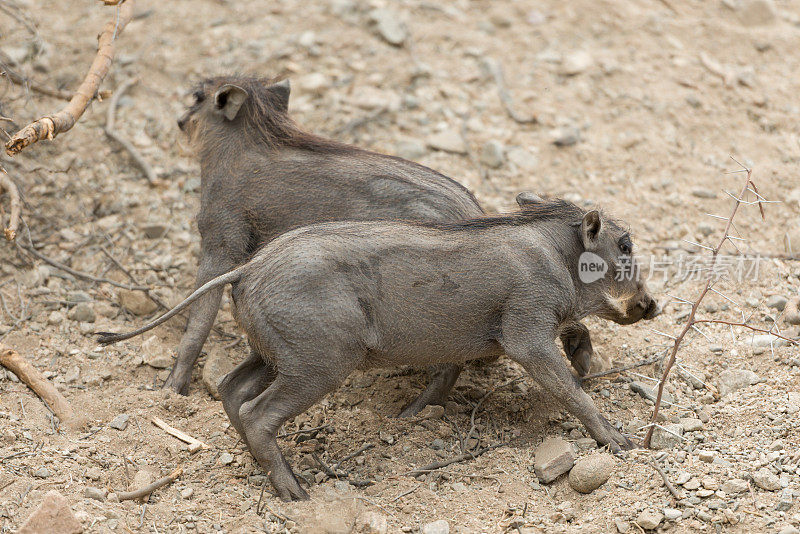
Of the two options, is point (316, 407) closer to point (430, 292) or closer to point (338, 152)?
point (430, 292)

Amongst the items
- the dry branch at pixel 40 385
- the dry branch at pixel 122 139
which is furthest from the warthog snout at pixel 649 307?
the dry branch at pixel 122 139

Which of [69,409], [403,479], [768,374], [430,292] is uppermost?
[430,292]

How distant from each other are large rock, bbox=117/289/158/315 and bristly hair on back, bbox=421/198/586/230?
2397 mm

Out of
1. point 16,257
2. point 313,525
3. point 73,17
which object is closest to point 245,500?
point 313,525

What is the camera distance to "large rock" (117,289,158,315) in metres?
6.41

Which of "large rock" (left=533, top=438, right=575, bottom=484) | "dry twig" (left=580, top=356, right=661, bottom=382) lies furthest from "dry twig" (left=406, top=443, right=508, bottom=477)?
"dry twig" (left=580, top=356, right=661, bottom=382)

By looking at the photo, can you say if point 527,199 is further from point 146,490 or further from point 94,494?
point 94,494

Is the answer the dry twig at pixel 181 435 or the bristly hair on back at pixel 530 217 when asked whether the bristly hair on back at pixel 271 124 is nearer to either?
the bristly hair on back at pixel 530 217

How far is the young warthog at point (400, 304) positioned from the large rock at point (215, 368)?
2.43 feet

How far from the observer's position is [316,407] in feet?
18.4

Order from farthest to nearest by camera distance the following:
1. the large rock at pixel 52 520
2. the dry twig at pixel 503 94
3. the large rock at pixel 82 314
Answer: the dry twig at pixel 503 94, the large rock at pixel 82 314, the large rock at pixel 52 520

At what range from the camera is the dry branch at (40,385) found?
5242 mm

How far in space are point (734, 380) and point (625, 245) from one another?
1.05m

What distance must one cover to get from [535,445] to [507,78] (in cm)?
457
